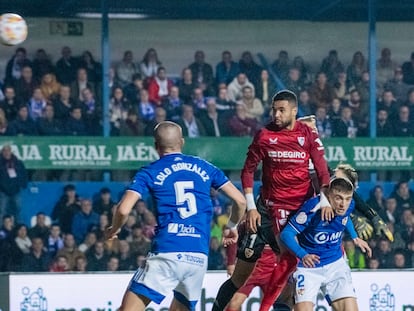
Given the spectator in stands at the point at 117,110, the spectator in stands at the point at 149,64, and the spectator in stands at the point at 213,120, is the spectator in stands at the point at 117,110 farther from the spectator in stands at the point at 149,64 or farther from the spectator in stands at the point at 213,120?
the spectator in stands at the point at 213,120

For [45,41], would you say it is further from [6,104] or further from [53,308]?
[53,308]

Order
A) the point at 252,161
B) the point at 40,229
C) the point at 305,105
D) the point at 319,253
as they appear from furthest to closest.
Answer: the point at 305,105, the point at 40,229, the point at 252,161, the point at 319,253

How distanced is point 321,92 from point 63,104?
13.4ft

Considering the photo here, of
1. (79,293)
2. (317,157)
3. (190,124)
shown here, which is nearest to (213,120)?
(190,124)

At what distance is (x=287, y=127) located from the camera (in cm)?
1020

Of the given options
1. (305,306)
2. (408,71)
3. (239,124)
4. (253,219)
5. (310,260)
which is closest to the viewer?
(310,260)

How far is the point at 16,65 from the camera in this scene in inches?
736

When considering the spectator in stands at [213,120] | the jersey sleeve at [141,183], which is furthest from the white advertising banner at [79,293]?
the spectator in stands at [213,120]

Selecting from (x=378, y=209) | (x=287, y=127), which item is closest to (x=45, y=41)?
(x=378, y=209)

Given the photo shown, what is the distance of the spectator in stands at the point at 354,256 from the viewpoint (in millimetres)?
17188

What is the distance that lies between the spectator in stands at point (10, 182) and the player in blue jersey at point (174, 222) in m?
9.51

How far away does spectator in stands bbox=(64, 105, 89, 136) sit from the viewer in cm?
1830

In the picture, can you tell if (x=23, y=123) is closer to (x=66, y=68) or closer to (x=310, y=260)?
(x=66, y=68)

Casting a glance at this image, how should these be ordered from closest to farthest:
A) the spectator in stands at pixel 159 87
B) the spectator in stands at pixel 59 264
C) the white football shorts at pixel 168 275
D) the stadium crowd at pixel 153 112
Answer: the white football shorts at pixel 168 275 < the spectator in stands at pixel 59 264 < the stadium crowd at pixel 153 112 < the spectator in stands at pixel 159 87
